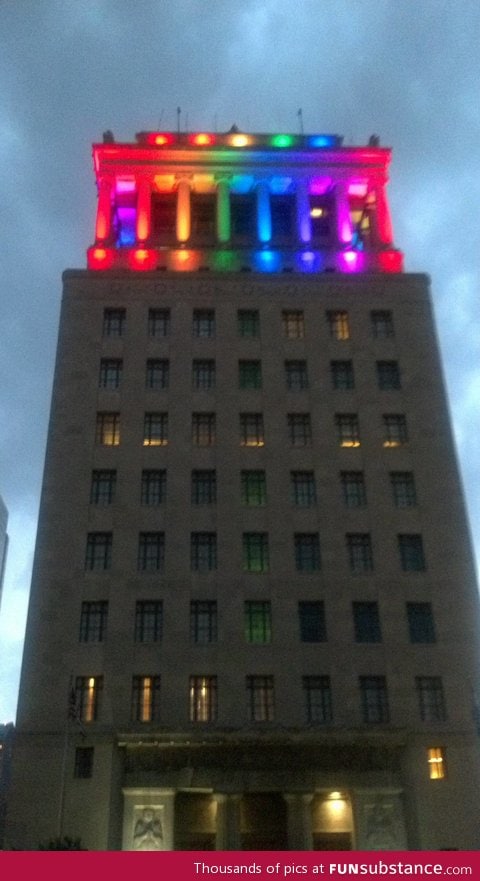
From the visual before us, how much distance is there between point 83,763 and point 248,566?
1391 cm

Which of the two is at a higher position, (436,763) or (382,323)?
(382,323)

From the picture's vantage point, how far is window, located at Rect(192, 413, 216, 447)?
52344 millimetres

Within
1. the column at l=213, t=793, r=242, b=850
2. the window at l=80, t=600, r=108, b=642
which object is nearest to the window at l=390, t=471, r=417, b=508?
the window at l=80, t=600, r=108, b=642

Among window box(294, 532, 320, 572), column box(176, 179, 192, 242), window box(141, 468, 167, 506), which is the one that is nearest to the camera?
window box(294, 532, 320, 572)

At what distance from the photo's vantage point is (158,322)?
57344mm

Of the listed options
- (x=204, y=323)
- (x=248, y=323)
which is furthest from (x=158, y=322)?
(x=248, y=323)

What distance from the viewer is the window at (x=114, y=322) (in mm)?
56625

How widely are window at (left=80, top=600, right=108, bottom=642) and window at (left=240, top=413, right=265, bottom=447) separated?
44.4ft

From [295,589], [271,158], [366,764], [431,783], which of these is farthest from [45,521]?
[271,158]

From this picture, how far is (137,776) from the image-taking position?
42000mm

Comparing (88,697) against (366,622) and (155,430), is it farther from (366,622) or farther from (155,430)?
(155,430)

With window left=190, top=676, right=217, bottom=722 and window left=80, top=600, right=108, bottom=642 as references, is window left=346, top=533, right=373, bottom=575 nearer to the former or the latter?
window left=190, top=676, right=217, bottom=722

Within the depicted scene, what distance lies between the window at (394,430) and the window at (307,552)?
8.36 m

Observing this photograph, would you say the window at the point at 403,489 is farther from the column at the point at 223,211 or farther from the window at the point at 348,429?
the column at the point at 223,211
